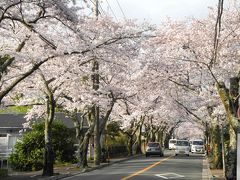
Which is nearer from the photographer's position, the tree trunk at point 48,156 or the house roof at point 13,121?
the tree trunk at point 48,156

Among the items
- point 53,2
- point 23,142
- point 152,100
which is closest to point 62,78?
point 23,142

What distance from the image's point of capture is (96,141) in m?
31.0

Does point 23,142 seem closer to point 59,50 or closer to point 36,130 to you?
point 36,130

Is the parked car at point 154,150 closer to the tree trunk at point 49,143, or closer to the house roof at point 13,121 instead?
the house roof at point 13,121

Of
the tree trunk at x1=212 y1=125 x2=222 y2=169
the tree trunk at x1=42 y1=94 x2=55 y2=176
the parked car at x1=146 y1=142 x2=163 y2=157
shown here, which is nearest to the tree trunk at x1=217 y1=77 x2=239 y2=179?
the tree trunk at x1=42 y1=94 x2=55 y2=176

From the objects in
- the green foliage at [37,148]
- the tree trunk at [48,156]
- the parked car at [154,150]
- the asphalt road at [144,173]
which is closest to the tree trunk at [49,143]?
the tree trunk at [48,156]

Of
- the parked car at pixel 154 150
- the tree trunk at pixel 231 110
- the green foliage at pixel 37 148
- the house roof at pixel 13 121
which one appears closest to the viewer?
the tree trunk at pixel 231 110

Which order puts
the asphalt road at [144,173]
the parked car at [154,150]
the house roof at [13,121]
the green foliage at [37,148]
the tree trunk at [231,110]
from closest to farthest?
1. the tree trunk at [231,110]
2. the asphalt road at [144,173]
3. the green foliage at [37,148]
4. the parked car at [154,150]
5. the house roof at [13,121]

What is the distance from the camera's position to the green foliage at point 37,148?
26.2 metres

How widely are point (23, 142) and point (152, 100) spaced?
41.7ft

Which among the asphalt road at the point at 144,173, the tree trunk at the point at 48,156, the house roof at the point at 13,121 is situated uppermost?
the house roof at the point at 13,121

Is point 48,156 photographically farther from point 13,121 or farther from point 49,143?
point 13,121

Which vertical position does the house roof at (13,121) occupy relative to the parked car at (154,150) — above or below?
above

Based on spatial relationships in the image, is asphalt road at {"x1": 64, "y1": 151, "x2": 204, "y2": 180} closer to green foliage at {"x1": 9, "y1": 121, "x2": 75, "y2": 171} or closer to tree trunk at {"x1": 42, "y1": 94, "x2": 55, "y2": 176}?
tree trunk at {"x1": 42, "y1": 94, "x2": 55, "y2": 176}
